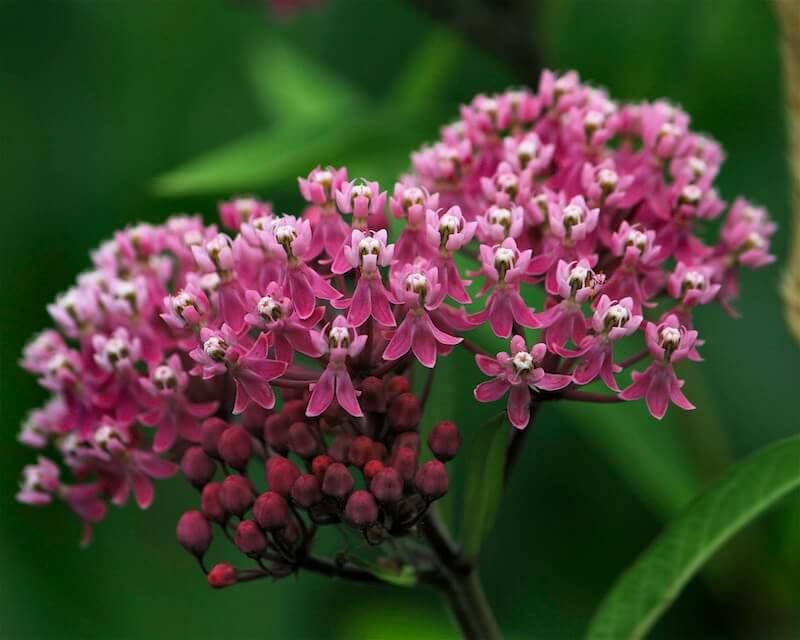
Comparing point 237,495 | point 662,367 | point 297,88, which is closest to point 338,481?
point 237,495

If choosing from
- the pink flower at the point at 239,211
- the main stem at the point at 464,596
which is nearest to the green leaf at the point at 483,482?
the main stem at the point at 464,596

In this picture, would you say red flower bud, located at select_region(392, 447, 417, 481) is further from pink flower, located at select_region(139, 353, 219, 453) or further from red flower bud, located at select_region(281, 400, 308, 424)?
pink flower, located at select_region(139, 353, 219, 453)

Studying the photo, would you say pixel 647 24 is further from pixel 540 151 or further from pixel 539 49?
pixel 540 151

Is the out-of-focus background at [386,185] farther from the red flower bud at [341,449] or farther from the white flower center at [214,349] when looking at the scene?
the white flower center at [214,349]

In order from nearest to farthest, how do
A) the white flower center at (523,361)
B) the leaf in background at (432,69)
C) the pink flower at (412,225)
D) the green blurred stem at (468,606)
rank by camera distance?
the white flower center at (523,361)
the pink flower at (412,225)
the green blurred stem at (468,606)
the leaf in background at (432,69)

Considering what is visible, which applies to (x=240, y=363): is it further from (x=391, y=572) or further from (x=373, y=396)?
(x=391, y=572)

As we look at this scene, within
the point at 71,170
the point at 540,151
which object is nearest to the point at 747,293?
the point at 540,151
